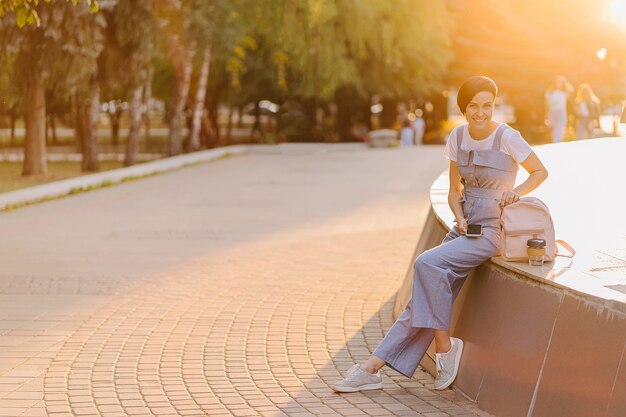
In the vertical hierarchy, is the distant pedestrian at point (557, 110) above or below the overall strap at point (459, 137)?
below

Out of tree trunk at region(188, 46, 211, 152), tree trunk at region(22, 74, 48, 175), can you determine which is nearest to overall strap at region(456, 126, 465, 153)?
tree trunk at region(22, 74, 48, 175)

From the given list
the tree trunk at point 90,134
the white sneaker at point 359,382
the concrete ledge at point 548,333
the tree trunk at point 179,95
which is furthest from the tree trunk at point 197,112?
the white sneaker at point 359,382

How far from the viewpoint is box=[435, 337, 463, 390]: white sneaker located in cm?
725

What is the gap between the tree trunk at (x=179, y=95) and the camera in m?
36.2

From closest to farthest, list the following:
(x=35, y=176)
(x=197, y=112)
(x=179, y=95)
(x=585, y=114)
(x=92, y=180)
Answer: (x=92, y=180) < (x=35, y=176) < (x=585, y=114) < (x=179, y=95) < (x=197, y=112)

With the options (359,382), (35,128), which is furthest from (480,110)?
(35,128)

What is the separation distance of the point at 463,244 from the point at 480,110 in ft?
2.47

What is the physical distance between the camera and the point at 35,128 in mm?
28625

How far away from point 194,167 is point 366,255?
18.0m

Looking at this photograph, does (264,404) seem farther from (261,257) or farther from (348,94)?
(348,94)

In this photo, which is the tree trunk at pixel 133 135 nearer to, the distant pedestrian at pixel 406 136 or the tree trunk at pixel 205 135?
the tree trunk at pixel 205 135

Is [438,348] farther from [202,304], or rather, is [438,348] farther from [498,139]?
[202,304]

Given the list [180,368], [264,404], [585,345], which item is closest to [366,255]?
[180,368]

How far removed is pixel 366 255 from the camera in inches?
555
